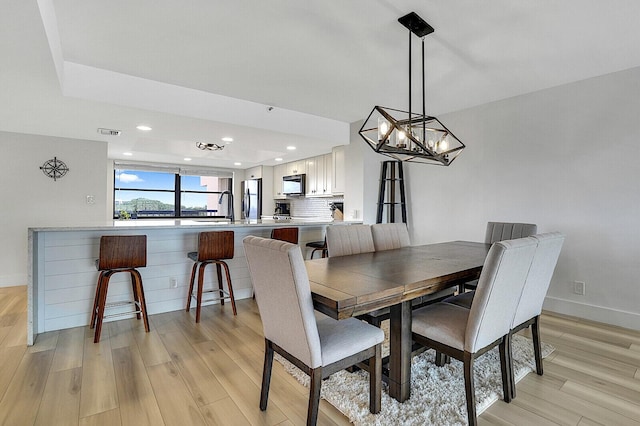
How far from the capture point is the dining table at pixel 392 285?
1419mm

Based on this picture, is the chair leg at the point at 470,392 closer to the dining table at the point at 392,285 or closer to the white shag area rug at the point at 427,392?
the white shag area rug at the point at 427,392

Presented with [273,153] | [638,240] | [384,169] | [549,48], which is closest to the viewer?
[549,48]

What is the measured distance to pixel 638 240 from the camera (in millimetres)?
2812

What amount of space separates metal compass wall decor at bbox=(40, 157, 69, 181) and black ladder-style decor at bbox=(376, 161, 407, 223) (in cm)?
444

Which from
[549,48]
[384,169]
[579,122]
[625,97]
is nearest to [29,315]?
[384,169]

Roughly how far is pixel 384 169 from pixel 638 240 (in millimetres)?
2637

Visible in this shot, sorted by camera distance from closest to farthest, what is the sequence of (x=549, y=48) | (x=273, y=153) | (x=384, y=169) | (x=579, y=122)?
(x=549, y=48)
(x=579, y=122)
(x=384, y=169)
(x=273, y=153)

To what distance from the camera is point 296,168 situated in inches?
262

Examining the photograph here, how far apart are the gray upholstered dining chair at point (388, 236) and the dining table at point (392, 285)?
427 millimetres

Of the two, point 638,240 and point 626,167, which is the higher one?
point 626,167

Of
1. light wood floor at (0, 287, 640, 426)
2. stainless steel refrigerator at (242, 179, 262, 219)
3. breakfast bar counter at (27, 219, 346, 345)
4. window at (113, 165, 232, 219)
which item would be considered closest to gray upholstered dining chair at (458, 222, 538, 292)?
light wood floor at (0, 287, 640, 426)

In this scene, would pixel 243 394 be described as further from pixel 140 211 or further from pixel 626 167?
pixel 140 211

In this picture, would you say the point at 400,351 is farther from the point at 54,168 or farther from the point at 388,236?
the point at 54,168

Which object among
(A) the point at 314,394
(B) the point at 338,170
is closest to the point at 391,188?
(B) the point at 338,170
